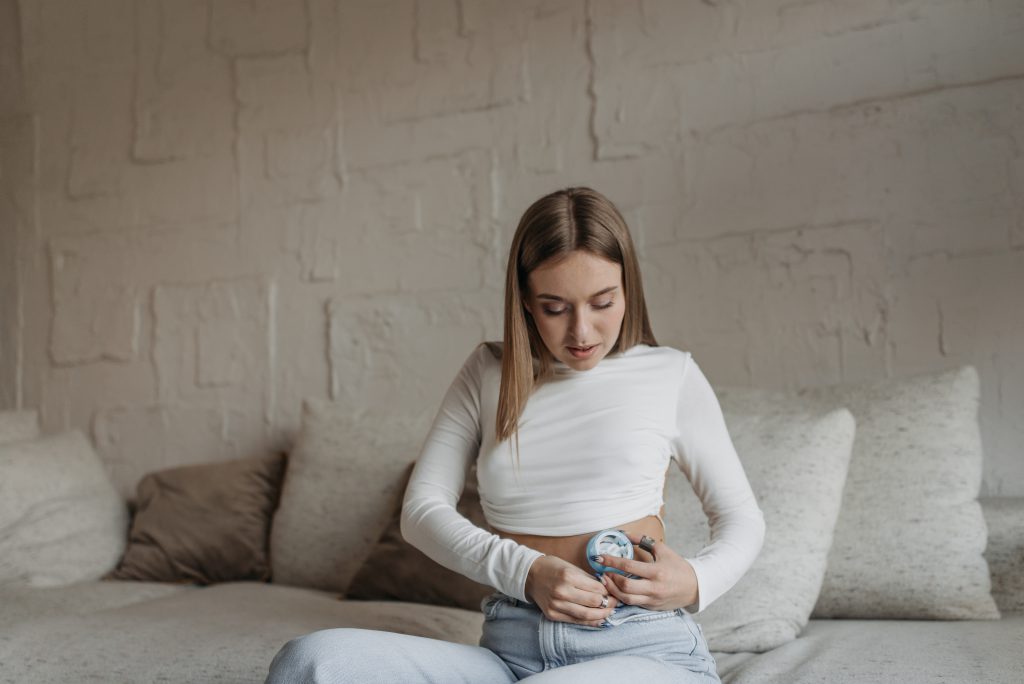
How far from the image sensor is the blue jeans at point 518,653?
1190mm

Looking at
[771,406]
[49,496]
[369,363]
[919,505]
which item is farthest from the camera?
[369,363]

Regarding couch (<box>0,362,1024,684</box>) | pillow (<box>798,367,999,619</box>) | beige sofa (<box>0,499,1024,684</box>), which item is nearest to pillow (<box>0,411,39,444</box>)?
couch (<box>0,362,1024,684</box>)

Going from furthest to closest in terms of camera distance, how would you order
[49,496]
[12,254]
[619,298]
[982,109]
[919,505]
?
1. [12,254]
2. [49,496]
3. [982,109]
4. [919,505]
5. [619,298]

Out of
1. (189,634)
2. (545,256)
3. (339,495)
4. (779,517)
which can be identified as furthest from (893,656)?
(339,495)

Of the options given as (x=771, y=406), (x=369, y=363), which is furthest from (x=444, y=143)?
(x=771, y=406)

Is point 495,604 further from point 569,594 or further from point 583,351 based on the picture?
point 583,351

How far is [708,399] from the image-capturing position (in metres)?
1.52

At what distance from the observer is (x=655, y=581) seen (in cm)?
129

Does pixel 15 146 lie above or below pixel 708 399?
above

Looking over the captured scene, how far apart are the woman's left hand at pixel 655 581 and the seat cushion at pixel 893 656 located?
0.97 feet

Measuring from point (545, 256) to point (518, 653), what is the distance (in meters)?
0.57

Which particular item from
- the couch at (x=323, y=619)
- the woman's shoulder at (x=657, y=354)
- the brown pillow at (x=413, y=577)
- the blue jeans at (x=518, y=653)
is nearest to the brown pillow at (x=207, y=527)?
the couch at (x=323, y=619)

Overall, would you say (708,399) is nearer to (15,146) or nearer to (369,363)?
(369,363)

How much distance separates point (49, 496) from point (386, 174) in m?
1.28
